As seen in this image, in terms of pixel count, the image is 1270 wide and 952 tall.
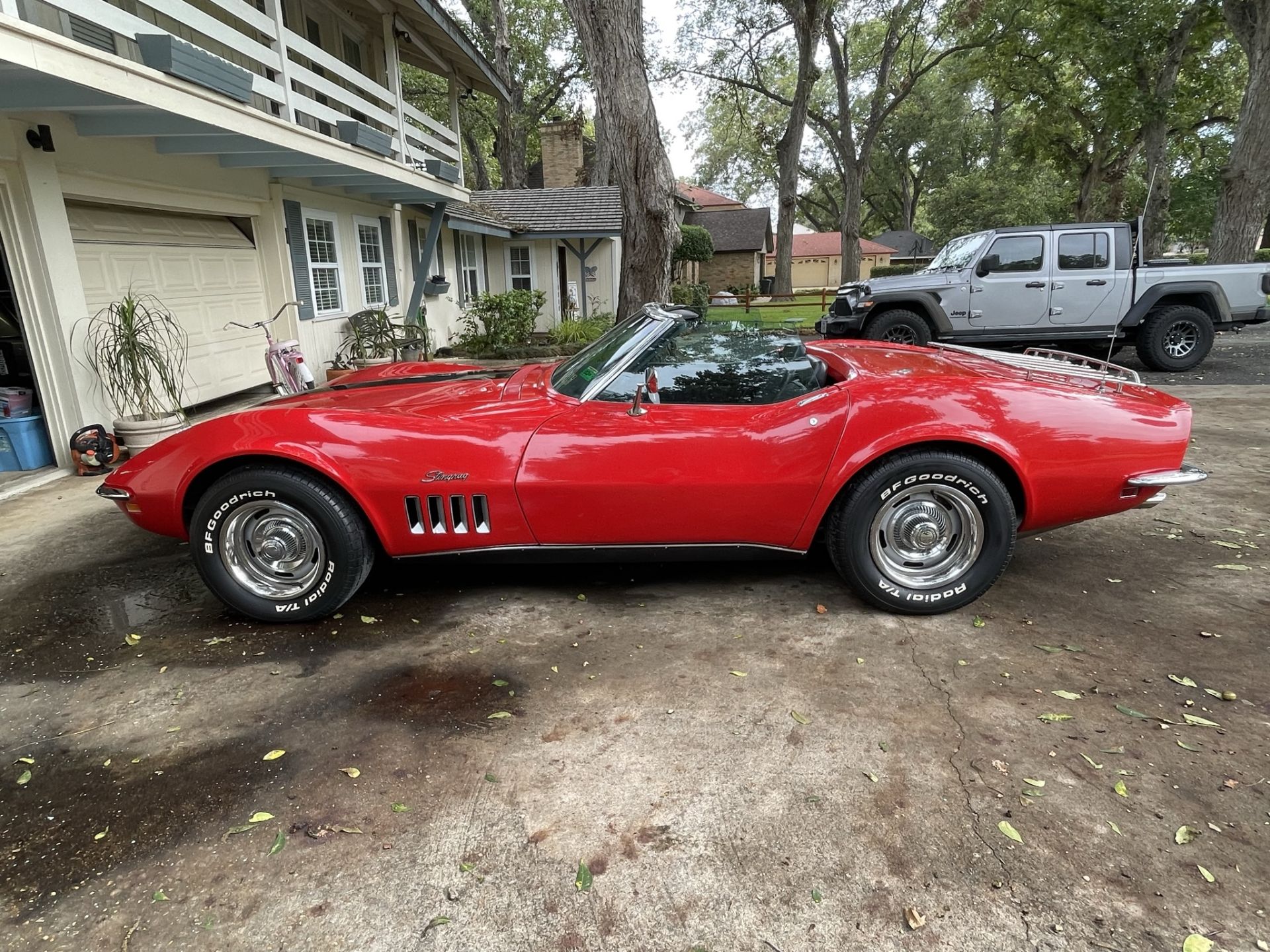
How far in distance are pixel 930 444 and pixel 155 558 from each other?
4.08 metres

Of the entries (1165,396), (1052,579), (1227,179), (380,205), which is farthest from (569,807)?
(1227,179)

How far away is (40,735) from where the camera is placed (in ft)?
8.27

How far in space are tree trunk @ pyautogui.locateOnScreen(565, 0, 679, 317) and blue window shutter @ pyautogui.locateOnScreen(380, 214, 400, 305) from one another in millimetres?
4554

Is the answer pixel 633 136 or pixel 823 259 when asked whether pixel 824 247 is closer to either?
pixel 823 259

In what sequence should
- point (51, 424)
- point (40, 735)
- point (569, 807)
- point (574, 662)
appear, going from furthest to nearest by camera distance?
point (51, 424)
point (574, 662)
point (40, 735)
point (569, 807)

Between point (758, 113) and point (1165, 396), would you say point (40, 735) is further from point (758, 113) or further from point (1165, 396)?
point (758, 113)

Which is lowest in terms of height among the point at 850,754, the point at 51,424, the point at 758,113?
the point at 850,754

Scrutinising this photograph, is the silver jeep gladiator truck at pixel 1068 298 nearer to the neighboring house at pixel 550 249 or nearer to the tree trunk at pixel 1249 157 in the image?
the tree trunk at pixel 1249 157

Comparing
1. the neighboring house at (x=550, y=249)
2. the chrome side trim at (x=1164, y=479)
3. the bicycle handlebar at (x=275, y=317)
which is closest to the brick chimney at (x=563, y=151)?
the neighboring house at (x=550, y=249)

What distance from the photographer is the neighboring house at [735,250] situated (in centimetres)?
3472

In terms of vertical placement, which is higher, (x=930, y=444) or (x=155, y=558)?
(x=930, y=444)

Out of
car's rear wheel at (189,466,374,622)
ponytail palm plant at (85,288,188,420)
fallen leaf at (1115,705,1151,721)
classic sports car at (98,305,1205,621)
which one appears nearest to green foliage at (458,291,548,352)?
ponytail palm plant at (85,288,188,420)

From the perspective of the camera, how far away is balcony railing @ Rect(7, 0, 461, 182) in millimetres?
5344

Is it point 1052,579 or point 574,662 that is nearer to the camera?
point 574,662
